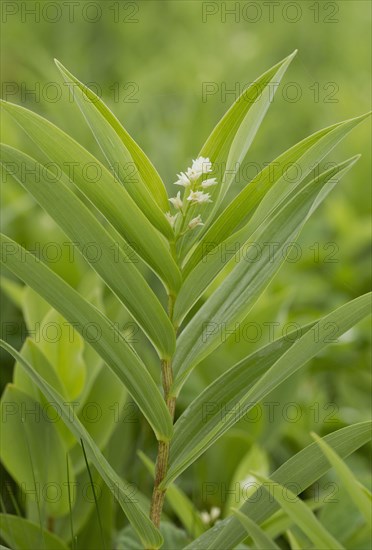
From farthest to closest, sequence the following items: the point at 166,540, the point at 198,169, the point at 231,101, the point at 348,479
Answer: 1. the point at 231,101
2. the point at 166,540
3. the point at 198,169
4. the point at 348,479

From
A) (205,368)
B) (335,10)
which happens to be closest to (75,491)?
(205,368)

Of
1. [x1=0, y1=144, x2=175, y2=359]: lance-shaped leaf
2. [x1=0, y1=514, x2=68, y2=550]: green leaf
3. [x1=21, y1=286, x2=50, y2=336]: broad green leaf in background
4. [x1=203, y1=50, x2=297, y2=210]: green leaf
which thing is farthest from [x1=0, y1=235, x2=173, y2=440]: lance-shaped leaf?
→ [x1=21, y1=286, x2=50, y2=336]: broad green leaf in background

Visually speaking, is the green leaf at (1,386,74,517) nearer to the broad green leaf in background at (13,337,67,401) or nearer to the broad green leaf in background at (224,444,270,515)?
the broad green leaf in background at (13,337,67,401)

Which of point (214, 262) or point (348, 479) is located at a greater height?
point (214, 262)

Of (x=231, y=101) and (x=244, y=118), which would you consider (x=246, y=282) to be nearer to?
(x=244, y=118)

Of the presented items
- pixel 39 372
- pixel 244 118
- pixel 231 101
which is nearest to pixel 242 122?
pixel 244 118

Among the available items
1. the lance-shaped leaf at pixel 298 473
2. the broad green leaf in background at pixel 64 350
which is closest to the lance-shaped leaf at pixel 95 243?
the lance-shaped leaf at pixel 298 473
